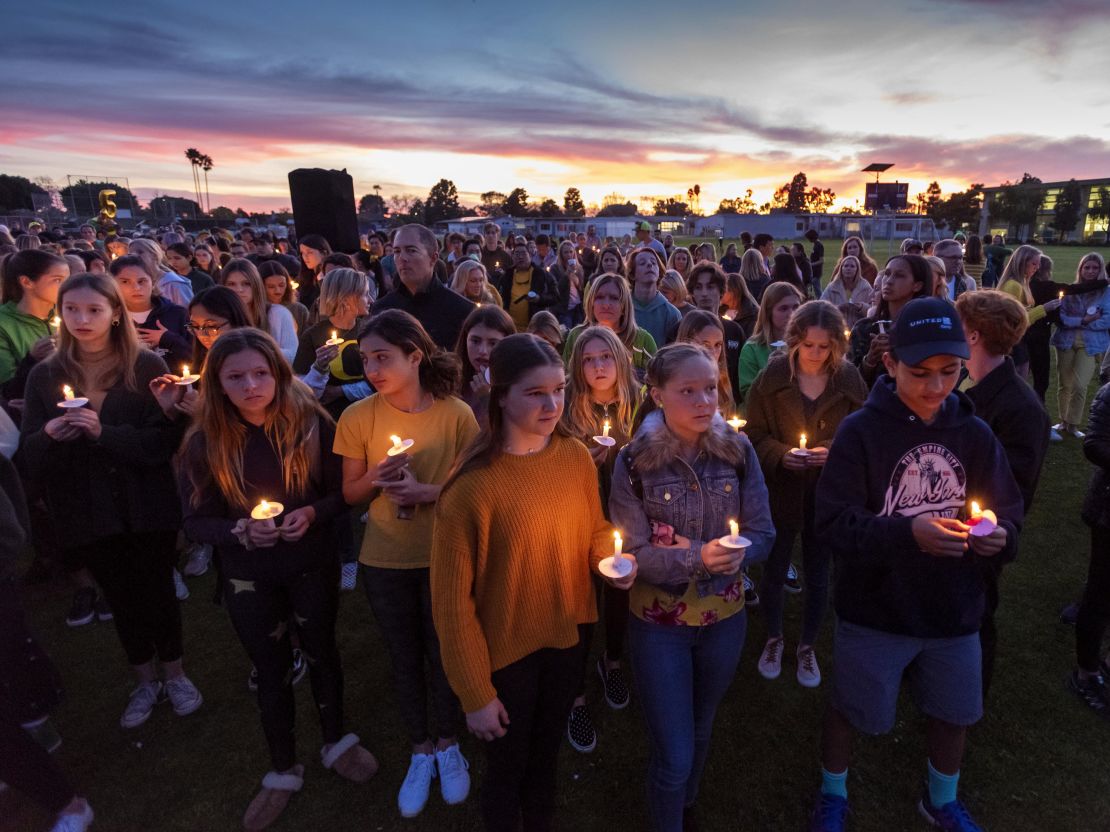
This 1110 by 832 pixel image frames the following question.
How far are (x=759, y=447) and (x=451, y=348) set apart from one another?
2.71 metres

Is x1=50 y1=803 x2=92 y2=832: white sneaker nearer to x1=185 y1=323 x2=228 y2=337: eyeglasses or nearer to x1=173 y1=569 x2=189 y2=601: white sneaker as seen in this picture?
x1=173 y1=569 x2=189 y2=601: white sneaker

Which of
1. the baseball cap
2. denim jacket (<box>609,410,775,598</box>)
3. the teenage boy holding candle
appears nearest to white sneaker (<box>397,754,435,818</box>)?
denim jacket (<box>609,410,775,598</box>)

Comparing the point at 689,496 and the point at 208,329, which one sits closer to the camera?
the point at 689,496

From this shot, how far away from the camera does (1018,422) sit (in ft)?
9.46

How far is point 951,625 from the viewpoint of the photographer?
7.95 ft

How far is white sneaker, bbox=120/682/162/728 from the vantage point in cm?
365

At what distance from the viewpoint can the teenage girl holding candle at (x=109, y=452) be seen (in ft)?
10.6

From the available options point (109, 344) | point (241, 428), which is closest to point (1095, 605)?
point (241, 428)

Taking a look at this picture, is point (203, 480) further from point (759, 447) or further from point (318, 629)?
point (759, 447)

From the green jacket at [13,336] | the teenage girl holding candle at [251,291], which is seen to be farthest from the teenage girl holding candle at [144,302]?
the green jacket at [13,336]

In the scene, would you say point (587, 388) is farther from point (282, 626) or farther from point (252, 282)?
point (252, 282)

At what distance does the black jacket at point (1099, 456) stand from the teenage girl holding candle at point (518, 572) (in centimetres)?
285

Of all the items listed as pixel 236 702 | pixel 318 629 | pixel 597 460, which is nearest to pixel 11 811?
pixel 236 702

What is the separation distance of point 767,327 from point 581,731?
11.1 ft
